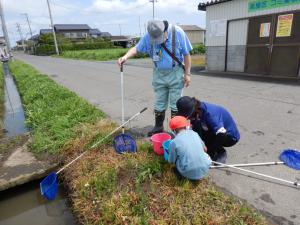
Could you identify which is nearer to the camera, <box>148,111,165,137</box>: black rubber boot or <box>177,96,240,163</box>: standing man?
<box>177,96,240,163</box>: standing man

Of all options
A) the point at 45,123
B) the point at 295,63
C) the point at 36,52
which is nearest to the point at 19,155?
the point at 45,123

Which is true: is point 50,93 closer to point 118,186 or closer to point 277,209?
point 118,186

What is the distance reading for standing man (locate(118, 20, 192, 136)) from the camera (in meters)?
3.45

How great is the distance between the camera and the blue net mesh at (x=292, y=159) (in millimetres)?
2916

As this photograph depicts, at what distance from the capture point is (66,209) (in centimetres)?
313

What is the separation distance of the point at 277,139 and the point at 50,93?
6218 millimetres

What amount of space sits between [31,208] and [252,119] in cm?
410

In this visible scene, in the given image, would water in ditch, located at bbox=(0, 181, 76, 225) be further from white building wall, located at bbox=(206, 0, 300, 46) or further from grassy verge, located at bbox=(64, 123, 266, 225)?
white building wall, located at bbox=(206, 0, 300, 46)

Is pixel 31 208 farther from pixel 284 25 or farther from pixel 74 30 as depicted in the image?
pixel 74 30

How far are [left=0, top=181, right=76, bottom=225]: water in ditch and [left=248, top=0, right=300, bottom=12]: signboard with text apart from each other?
30.1 feet

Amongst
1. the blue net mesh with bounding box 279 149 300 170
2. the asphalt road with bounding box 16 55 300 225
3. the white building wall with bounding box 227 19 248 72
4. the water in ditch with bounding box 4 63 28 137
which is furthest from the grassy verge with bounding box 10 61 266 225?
the white building wall with bounding box 227 19 248 72

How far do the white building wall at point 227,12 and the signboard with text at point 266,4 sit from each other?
4.2 inches

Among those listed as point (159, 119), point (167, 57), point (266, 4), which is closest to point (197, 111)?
point (167, 57)

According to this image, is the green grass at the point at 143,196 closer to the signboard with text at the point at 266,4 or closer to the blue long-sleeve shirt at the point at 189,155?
the blue long-sleeve shirt at the point at 189,155
